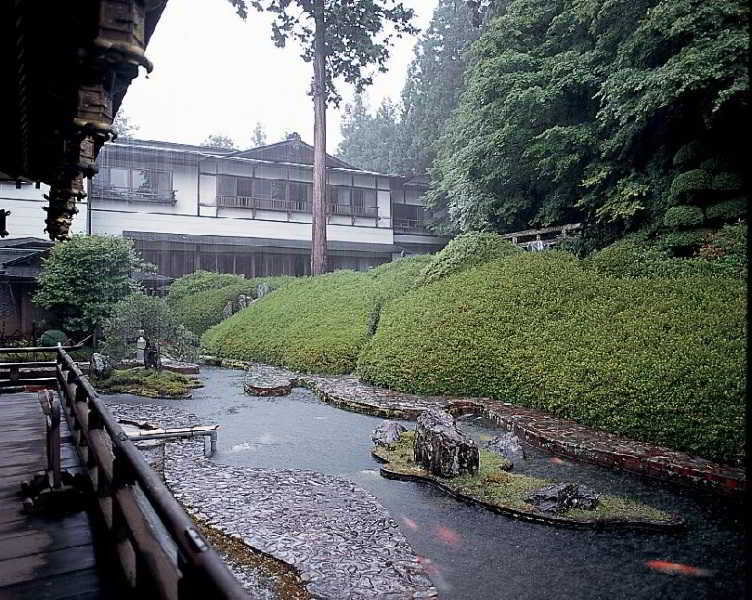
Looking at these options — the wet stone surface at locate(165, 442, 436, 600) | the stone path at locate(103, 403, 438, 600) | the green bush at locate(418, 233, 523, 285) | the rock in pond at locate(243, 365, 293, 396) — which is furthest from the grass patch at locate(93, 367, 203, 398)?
the green bush at locate(418, 233, 523, 285)

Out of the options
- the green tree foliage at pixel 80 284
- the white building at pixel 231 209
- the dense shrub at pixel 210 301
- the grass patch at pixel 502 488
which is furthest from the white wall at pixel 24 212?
the grass patch at pixel 502 488

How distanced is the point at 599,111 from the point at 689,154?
284 centimetres

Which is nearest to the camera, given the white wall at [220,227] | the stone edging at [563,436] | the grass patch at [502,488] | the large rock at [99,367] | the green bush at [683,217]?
the grass patch at [502,488]

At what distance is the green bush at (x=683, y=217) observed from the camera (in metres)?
14.7

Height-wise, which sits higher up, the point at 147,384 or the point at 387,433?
the point at 147,384

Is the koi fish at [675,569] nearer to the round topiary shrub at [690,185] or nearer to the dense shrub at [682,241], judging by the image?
the dense shrub at [682,241]

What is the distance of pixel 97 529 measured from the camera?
13.1 ft

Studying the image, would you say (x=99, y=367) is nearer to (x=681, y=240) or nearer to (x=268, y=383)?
(x=268, y=383)

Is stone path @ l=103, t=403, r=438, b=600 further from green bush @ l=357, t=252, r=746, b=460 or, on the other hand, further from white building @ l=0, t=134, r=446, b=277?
white building @ l=0, t=134, r=446, b=277

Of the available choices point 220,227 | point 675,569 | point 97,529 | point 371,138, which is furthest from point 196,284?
point 371,138

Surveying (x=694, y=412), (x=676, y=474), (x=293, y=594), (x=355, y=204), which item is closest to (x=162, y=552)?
(x=293, y=594)

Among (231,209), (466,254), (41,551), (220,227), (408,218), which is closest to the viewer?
(41,551)

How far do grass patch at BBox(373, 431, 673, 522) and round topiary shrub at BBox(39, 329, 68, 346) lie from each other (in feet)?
41.8

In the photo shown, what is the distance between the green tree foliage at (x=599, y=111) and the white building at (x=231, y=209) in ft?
33.7
